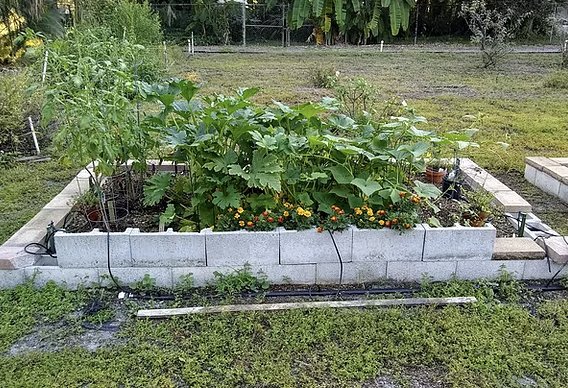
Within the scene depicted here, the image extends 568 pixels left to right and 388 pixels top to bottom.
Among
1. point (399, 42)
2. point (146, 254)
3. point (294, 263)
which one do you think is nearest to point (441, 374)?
point (294, 263)

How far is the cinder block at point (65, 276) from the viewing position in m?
2.49

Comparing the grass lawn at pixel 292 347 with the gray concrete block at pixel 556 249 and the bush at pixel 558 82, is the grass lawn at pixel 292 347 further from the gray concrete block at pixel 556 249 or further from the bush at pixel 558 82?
the bush at pixel 558 82

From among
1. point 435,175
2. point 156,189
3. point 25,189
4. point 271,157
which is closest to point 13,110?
point 25,189

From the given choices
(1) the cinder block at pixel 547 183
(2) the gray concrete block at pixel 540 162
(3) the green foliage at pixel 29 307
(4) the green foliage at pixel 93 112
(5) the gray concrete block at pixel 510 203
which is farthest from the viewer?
(2) the gray concrete block at pixel 540 162

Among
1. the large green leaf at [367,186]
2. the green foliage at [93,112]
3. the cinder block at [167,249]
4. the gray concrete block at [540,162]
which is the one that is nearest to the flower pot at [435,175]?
the large green leaf at [367,186]

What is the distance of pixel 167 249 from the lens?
2488 millimetres

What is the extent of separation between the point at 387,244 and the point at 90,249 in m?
1.47

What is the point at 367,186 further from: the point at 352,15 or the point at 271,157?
the point at 352,15

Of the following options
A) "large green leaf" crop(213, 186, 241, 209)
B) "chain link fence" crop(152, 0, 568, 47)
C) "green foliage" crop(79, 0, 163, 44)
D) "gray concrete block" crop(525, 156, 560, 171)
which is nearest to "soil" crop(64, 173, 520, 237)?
"large green leaf" crop(213, 186, 241, 209)

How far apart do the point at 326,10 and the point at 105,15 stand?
7336 mm

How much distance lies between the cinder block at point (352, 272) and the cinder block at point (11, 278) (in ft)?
4.83

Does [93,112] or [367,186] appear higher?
[93,112]

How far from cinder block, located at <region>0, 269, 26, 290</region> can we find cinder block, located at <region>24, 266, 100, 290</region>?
0.09ft

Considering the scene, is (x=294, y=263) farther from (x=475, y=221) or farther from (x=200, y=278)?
(x=475, y=221)
